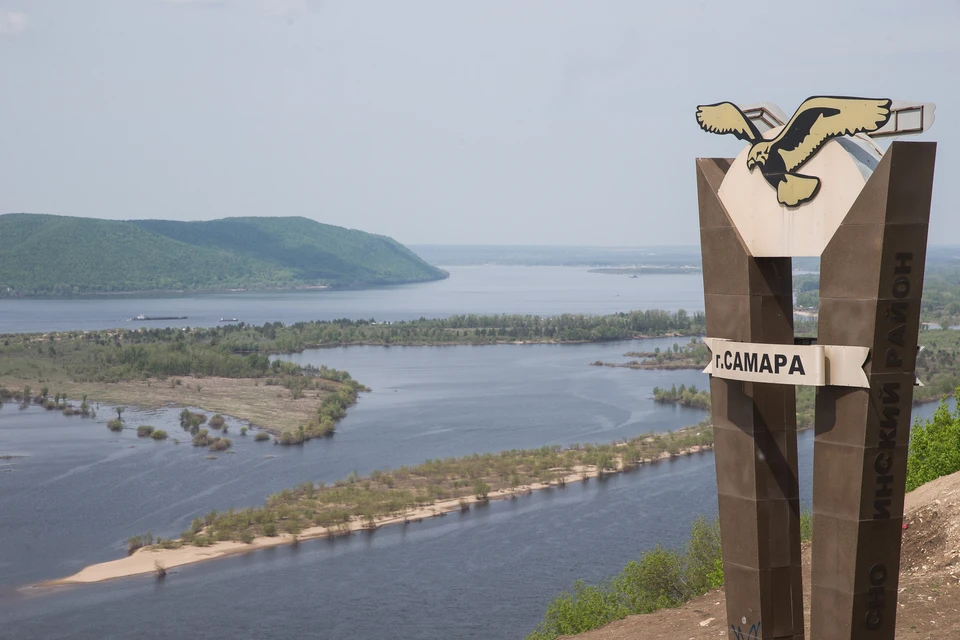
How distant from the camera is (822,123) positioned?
14.3m

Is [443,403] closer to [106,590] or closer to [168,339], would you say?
[106,590]

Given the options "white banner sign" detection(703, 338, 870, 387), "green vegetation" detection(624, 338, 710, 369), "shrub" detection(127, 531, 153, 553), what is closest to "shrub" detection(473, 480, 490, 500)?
"shrub" detection(127, 531, 153, 553)

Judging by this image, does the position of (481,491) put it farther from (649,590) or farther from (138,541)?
(649,590)

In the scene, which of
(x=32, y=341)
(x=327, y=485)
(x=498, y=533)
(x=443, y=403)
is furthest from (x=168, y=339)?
(x=498, y=533)

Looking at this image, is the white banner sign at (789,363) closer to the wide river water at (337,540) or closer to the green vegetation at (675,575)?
the green vegetation at (675,575)

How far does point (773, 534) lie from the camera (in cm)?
1576

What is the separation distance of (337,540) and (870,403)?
141ft

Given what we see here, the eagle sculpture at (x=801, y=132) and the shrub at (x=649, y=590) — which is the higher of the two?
the eagle sculpture at (x=801, y=132)

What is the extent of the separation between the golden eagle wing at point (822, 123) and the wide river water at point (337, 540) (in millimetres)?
28642

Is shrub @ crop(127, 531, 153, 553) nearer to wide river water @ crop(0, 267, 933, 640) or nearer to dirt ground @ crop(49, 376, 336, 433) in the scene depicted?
wide river water @ crop(0, 267, 933, 640)

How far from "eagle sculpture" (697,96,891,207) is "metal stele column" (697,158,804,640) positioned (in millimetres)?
776

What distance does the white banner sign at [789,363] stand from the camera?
1398 cm

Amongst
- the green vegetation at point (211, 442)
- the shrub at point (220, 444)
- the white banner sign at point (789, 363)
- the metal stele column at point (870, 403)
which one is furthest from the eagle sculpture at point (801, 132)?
the green vegetation at point (211, 442)

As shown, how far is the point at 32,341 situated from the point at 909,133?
142 meters
